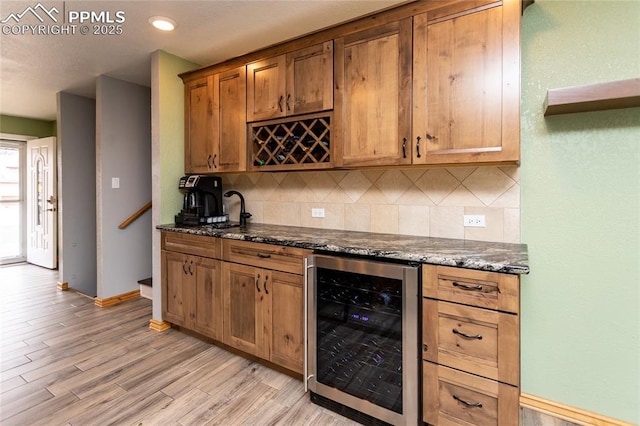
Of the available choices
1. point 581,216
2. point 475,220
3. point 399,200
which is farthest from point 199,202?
point 581,216

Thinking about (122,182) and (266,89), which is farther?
(122,182)

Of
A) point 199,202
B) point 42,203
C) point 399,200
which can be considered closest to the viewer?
point 399,200

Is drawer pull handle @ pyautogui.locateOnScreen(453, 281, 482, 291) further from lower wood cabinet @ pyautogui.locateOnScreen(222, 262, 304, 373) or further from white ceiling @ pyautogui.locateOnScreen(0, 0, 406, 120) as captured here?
white ceiling @ pyautogui.locateOnScreen(0, 0, 406, 120)

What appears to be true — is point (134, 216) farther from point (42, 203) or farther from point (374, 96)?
point (374, 96)

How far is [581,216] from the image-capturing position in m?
1.77

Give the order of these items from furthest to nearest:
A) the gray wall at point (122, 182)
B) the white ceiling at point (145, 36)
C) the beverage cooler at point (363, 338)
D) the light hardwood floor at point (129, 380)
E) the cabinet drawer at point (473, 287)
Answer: the gray wall at point (122, 182) → the white ceiling at point (145, 36) → the light hardwood floor at point (129, 380) → the beverage cooler at point (363, 338) → the cabinet drawer at point (473, 287)

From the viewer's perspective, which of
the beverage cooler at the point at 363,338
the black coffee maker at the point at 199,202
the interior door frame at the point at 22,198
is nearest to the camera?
the beverage cooler at the point at 363,338

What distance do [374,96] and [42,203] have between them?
597cm

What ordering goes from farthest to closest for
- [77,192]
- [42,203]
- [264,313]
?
[42,203], [77,192], [264,313]

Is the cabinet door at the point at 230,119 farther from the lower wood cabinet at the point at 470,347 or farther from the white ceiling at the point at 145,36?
the lower wood cabinet at the point at 470,347

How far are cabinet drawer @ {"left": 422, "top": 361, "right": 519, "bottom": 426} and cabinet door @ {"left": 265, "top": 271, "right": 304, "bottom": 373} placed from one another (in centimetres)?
81

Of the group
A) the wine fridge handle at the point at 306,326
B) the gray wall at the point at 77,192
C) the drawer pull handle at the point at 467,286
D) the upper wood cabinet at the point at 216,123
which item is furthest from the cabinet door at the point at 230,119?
the gray wall at the point at 77,192

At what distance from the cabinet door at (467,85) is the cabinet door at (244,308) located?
140 cm

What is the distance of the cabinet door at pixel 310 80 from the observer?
223 centimetres
